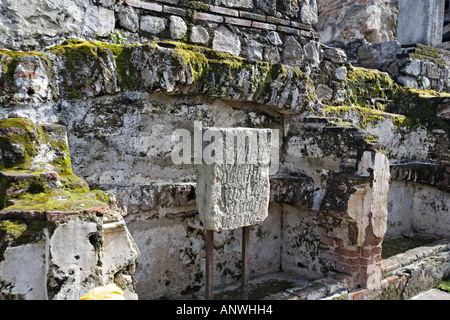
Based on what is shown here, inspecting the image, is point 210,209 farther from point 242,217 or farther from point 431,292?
point 431,292

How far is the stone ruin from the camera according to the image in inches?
76.7

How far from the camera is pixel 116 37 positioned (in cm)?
318

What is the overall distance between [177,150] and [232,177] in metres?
0.68

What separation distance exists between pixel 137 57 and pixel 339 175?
2011mm

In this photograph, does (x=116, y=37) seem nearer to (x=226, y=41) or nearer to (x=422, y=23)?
(x=226, y=41)

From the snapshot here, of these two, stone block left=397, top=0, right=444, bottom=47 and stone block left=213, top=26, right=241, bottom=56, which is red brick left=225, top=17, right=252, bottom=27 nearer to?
stone block left=213, top=26, right=241, bottom=56

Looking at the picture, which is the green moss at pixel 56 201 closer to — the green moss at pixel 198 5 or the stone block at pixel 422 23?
the green moss at pixel 198 5

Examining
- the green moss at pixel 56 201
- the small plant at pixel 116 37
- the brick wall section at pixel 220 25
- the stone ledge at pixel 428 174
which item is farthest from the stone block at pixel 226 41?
the stone ledge at pixel 428 174

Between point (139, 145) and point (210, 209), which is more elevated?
point (139, 145)

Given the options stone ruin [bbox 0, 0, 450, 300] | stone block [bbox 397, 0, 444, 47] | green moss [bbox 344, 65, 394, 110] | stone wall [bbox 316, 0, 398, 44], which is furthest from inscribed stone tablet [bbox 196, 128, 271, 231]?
stone wall [bbox 316, 0, 398, 44]

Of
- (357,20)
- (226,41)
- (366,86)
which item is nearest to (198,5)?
(226,41)

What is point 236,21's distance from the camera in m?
3.76

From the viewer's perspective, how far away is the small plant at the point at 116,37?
10.4 ft

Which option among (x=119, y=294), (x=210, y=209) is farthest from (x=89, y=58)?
(x=119, y=294)
